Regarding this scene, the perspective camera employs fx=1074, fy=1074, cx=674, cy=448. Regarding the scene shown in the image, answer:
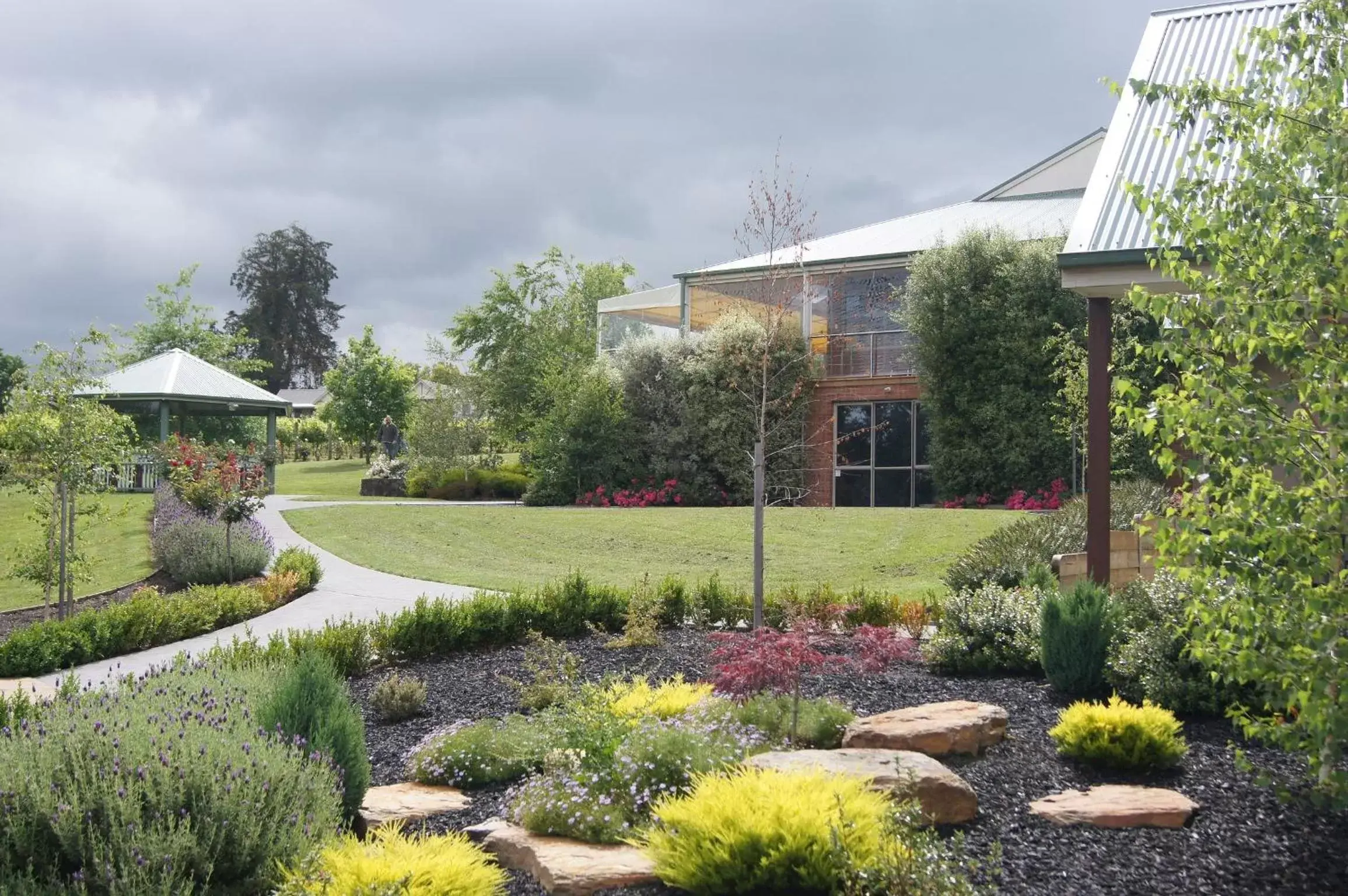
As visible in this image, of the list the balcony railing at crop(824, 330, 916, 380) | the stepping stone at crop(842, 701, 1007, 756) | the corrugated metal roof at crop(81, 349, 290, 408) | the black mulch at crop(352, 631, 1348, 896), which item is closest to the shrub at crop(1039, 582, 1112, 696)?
the black mulch at crop(352, 631, 1348, 896)

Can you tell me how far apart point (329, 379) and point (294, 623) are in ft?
129

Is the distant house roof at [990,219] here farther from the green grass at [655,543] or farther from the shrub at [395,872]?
the shrub at [395,872]

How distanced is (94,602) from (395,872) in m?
11.5

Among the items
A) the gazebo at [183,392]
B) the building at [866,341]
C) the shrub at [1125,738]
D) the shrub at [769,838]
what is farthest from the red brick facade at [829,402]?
the shrub at [769,838]

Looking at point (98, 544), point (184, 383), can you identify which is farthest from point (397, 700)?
point (184, 383)

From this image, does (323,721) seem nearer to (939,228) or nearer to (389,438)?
(939,228)

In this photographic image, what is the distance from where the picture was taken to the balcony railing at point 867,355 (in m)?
23.3

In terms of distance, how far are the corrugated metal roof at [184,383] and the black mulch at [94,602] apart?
45.5 feet

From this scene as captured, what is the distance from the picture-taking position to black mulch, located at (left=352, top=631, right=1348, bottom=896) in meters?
3.91

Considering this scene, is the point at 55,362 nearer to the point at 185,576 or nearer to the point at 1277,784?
the point at 185,576

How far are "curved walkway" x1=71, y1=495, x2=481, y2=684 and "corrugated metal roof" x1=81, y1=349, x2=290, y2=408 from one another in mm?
11762

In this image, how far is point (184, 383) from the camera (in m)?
28.0

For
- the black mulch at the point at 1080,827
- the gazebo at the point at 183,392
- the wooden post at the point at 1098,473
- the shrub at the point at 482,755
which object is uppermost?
the gazebo at the point at 183,392

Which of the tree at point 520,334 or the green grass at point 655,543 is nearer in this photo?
the green grass at point 655,543
